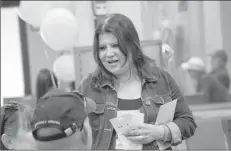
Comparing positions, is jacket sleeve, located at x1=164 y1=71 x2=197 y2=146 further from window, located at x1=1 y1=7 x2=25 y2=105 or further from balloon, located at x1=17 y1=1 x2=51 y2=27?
balloon, located at x1=17 y1=1 x2=51 y2=27

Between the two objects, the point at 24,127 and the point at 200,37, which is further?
the point at 200,37

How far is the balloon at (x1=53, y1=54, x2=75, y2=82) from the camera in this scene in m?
2.39

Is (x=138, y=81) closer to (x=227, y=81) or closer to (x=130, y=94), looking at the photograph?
(x=130, y=94)

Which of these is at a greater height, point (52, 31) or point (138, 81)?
point (52, 31)

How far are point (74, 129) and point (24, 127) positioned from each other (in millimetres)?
160

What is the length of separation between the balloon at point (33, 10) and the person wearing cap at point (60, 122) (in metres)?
1.76

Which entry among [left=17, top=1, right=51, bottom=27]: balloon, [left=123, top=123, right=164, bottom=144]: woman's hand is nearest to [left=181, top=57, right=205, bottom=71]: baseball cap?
[left=17, top=1, right=51, bottom=27]: balloon

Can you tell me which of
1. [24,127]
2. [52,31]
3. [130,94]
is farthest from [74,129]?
[52,31]

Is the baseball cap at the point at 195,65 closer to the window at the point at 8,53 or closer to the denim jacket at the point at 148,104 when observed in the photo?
the window at the point at 8,53

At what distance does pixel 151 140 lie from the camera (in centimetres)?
90

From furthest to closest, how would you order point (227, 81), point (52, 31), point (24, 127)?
point (52, 31), point (227, 81), point (24, 127)

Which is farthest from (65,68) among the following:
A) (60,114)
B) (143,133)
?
(60,114)

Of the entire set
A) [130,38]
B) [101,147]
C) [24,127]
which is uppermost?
[130,38]

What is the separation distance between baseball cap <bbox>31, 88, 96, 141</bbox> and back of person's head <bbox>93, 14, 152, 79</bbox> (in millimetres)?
333
